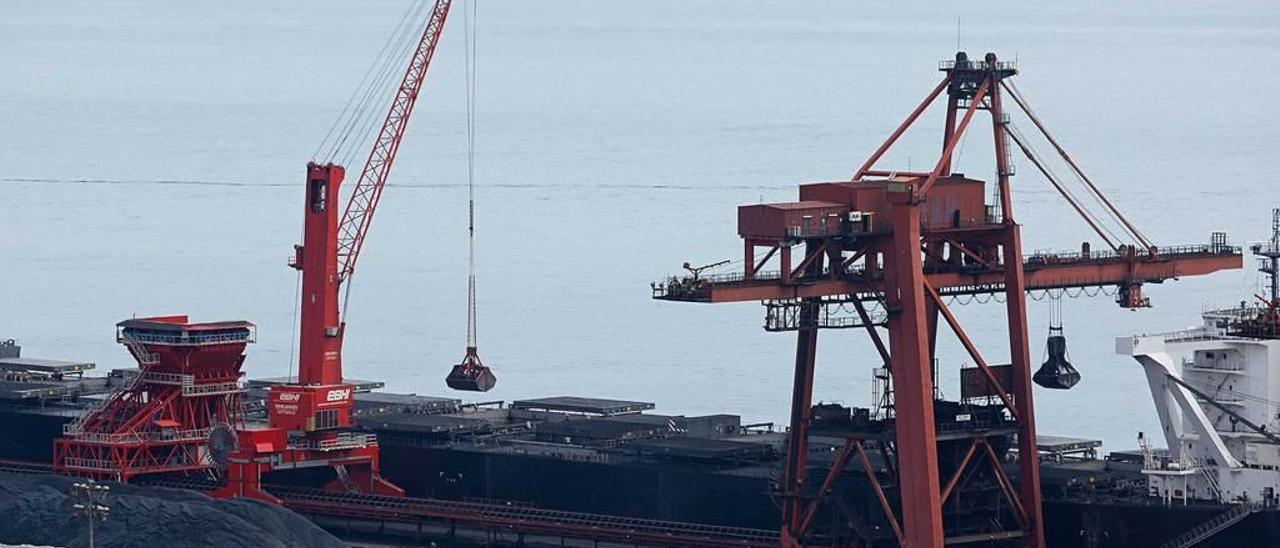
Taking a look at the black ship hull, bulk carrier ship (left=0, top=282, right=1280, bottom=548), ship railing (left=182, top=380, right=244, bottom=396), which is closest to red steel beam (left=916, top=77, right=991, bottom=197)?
bulk carrier ship (left=0, top=282, right=1280, bottom=548)

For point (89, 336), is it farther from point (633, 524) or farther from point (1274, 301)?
point (1274, 301)

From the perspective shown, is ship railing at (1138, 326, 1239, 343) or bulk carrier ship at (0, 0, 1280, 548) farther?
ship railing at (1138, 326, 1239, 343)

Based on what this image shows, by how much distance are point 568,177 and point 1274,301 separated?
398 ft

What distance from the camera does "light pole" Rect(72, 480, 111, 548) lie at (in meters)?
55.3

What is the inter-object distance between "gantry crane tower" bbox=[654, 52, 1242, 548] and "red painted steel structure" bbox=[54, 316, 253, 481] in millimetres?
19944

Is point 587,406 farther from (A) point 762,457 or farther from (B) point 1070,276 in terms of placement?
(B) point 1070,276

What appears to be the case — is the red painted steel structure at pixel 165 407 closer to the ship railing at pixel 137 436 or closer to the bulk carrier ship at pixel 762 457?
the ship railing at pixel 137 436

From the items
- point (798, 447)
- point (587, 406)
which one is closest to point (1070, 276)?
point (798, 447)

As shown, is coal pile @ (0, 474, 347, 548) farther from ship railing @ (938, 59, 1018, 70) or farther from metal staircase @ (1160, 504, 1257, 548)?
metal staircase @ (1160, 504, 1257, 548)

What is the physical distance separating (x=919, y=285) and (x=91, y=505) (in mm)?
17581

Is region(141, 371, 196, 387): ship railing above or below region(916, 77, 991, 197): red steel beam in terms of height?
below

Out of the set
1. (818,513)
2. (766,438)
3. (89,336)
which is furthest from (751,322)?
(818,513)

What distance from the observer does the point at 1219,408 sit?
60719mm

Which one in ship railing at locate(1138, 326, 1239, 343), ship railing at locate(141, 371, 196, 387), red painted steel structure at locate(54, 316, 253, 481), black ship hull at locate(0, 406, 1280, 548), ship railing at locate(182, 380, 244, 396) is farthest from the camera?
ship railing at locate(182, 380, 244, 396)
